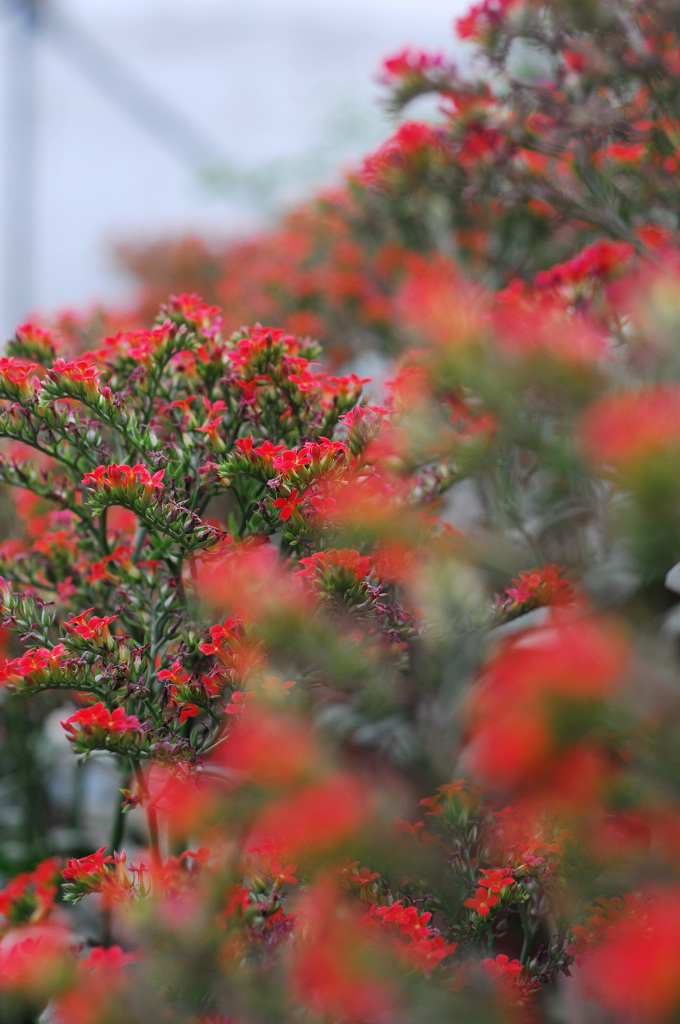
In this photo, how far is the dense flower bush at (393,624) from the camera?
2.70 feet

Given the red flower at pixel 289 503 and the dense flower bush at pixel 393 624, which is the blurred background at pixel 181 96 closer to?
the dense flower bush at pixel 393 624

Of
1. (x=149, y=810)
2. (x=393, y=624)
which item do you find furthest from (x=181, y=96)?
→ (x=149, y=810)

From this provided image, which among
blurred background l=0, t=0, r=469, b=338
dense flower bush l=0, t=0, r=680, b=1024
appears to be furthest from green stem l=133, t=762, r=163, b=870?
blurred background l=0, t=0, r=469, b=338

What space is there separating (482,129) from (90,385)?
1.48 m

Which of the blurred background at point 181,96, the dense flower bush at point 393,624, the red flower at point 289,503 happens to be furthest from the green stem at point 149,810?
the blurred background at point 181,96

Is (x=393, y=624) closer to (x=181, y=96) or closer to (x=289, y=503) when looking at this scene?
(x=289, y=503)

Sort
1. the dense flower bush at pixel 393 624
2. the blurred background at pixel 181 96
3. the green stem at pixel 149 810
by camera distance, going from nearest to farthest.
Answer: the dense flower bush at pixel 393 624 → the green stem at pixel 149 810 → the blurred background at pixel 181 96

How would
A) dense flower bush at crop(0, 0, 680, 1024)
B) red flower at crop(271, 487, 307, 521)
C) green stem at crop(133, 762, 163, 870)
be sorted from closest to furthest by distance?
dense flower bush at crop(0, 0, 680, 1024), red flower at crop(271, 487, 307, 521), green stem at crop(133, 762, 163, 870)

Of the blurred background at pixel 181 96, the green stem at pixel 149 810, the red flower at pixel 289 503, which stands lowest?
the green stem at pixel 149 810

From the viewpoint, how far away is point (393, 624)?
63.7 inches

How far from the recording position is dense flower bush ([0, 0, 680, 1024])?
82cm

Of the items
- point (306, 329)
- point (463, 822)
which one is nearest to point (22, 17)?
point (306, 329)

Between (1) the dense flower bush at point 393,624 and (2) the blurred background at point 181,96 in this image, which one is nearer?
(1) the dense flower bush at point 393,624

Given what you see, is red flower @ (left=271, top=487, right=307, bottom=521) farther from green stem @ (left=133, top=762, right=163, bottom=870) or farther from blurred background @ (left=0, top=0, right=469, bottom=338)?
blurred background @ (left=0, top=0, right=469, bottom=338)
